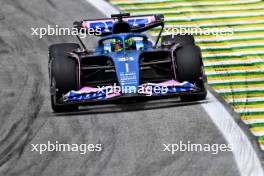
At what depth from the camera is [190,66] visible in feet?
44.8

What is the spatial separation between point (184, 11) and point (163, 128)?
7.05m

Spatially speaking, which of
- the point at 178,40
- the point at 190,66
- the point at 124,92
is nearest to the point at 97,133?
the point at 124,92

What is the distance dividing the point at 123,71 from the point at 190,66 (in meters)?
Result: 1.19

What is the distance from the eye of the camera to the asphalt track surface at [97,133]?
11883mm

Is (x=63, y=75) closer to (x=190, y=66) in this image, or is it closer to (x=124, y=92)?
(x=124, y=92)

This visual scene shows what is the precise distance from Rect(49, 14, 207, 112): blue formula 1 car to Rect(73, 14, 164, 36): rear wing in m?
0.03

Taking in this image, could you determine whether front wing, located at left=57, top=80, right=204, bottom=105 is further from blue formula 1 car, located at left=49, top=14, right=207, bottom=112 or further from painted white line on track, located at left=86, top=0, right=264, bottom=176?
painted white line on track, located at left=86, top=0, right=264, bottom=176

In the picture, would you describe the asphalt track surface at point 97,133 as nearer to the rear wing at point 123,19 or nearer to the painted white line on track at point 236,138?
the painted white line on track at point 236,138

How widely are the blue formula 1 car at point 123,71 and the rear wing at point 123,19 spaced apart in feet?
0.11

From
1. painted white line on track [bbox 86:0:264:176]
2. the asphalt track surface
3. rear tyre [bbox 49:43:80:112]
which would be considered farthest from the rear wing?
painted white line on track [bbox 86:0:264:176]

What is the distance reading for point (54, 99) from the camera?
13.7 meters

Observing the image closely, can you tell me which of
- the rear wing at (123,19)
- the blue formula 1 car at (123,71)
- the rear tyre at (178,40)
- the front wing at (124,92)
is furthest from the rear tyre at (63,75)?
the rear tyre at (178,40)

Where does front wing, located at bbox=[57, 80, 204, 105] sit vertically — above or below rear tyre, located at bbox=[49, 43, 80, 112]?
below

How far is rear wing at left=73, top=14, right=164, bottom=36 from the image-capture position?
49.1 feet
